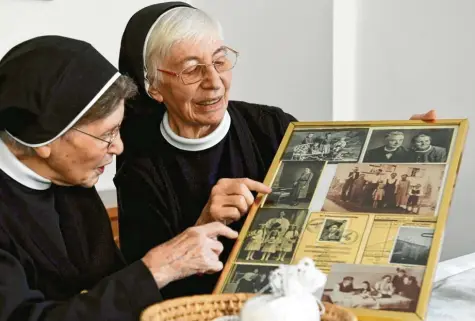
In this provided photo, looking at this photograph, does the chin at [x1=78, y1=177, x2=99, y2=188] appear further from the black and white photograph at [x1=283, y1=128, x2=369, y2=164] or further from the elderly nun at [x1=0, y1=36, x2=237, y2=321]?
the black and white photograph at [x1=283, y1=128, x2=369, y2=164]

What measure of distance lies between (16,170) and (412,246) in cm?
85

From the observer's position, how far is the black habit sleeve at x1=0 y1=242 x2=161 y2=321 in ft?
4.25

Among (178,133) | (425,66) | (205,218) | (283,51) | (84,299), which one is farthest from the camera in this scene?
(283,51)

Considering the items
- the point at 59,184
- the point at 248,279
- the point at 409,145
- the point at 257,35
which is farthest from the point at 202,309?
the point at 257,35

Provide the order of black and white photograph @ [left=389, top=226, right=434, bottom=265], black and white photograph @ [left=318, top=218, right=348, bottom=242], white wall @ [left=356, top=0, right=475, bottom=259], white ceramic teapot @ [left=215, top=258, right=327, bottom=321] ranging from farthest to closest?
white wall @ [left=356, top=0, right=475, bottom=259] < black and white photograph @ [left=318, top=218, right=348, bottom=242] < black and white photograph @ [left=389, top=226, right=434, bottom=265] < white ceramic teapot @ [left=215, top=258, right=327, bottom=321]

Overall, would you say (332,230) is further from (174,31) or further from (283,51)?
(283,51)

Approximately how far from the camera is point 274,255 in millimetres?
1409

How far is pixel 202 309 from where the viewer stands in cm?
124

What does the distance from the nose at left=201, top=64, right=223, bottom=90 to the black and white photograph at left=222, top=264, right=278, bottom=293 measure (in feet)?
1.86

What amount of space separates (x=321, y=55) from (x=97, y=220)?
149 cm

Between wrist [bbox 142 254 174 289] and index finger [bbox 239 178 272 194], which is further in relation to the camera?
index finger [bbox 239 178 272 194]

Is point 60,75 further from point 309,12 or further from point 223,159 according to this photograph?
point 309,12

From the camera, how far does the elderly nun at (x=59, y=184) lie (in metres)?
1.34

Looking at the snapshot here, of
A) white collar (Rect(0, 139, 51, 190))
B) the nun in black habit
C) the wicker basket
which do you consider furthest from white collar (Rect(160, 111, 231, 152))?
the wicker basket
